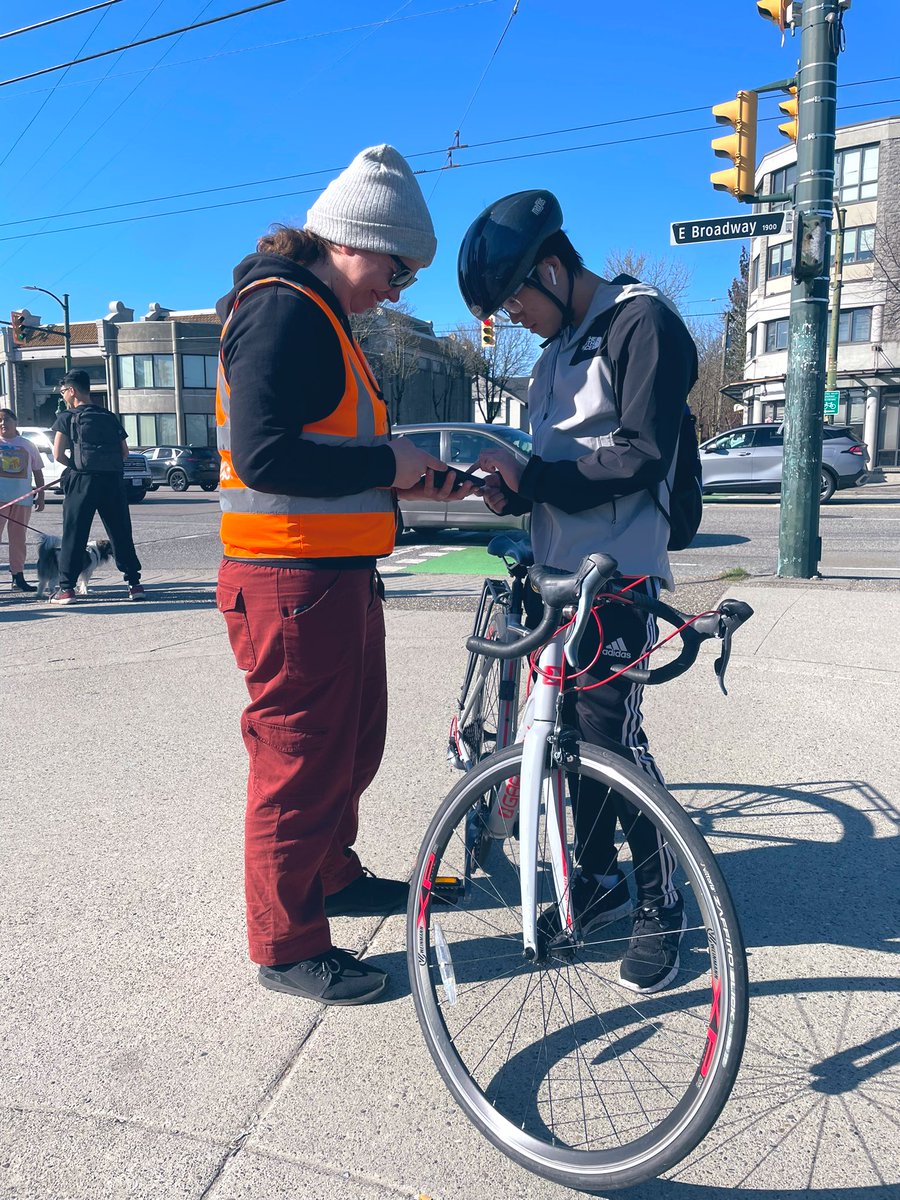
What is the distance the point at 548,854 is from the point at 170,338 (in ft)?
204

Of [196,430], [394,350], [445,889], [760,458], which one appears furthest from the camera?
[196,430]

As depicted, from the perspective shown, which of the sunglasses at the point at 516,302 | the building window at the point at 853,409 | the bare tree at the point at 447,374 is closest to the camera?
the sunglasses at the point at 516,302

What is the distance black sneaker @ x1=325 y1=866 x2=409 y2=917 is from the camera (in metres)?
2.98

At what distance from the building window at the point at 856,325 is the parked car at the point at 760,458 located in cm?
2106

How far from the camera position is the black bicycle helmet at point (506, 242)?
2.41 m

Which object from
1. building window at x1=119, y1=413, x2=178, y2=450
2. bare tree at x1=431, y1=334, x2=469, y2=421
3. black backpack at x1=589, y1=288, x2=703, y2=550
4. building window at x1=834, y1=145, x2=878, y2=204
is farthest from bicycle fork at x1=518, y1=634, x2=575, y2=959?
building window at x1=119, y1=413, x2=178, y2=450

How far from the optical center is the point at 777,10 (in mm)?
8305

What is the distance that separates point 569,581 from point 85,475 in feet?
23.8

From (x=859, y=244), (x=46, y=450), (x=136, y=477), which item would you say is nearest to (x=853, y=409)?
(x=859, y=244)

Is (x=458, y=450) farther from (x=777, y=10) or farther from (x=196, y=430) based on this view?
(x=196, y=430)

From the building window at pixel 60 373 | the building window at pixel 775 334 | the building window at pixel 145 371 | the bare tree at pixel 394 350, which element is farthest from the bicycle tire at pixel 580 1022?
the building window at pixel 60 373

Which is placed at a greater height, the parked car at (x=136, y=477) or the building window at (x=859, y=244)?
the building window at (x=859, y=244)

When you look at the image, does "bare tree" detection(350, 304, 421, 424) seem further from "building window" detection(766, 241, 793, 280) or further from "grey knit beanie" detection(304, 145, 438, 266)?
"grey knit beanie" detection(304, 145, 438, 266)

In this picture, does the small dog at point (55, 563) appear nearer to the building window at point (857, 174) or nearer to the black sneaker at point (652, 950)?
the black sneaker at point (652, 950)
